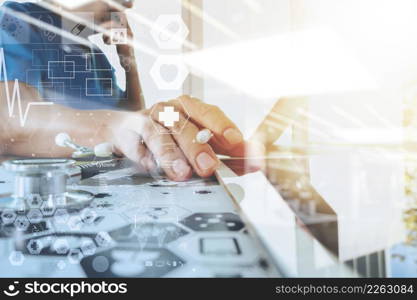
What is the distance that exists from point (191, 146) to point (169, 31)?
7.5 inches

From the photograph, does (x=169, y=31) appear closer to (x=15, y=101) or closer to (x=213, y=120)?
(x=213, y=120)

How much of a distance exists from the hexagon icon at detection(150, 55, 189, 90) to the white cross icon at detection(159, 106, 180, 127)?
0.03 m

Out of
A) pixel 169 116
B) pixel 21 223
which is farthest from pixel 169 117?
pixel 21 223

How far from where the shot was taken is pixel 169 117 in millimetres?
490

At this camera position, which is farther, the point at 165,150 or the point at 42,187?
the point at 165,150

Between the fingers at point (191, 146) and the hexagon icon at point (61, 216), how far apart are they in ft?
0.64

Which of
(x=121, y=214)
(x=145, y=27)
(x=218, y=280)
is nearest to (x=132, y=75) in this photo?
(x=145, y=27)

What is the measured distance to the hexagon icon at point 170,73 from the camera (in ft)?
1.58

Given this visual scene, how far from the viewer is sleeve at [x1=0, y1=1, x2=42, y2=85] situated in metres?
0.48

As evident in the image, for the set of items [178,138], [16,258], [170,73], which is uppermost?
[170,73]

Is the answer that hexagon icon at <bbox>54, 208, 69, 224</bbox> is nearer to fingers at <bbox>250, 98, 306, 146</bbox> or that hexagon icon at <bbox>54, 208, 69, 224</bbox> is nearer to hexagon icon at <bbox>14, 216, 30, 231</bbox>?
hexagon icon at <bbox>14, 216, 30, 231</bbox>

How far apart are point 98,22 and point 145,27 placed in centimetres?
7

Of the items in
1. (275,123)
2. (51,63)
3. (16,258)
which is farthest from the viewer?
(275,123)

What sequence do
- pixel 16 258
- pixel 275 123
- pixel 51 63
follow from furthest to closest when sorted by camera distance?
pixel 275 123, pixel 51 63, pixel 16 258
